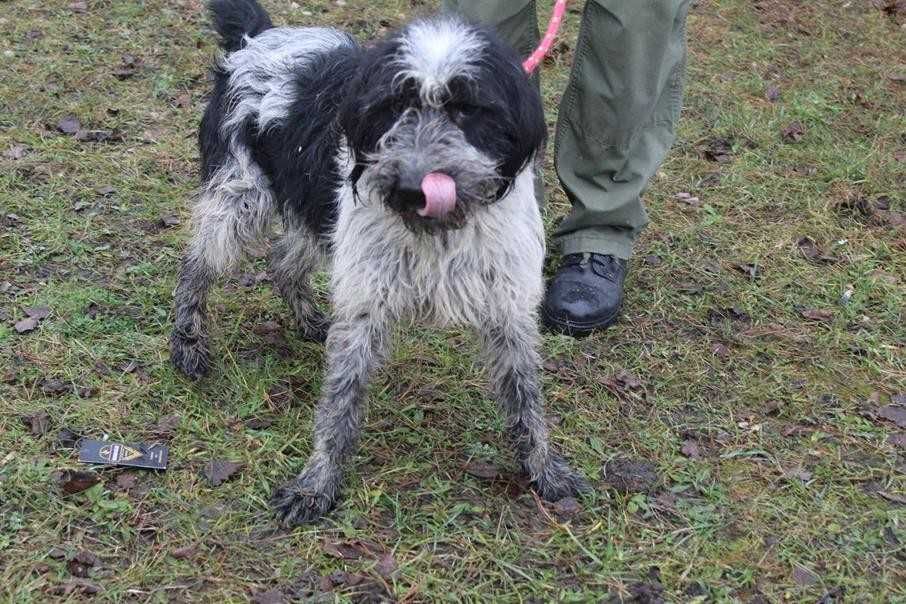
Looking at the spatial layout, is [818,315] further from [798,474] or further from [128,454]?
[128,454]

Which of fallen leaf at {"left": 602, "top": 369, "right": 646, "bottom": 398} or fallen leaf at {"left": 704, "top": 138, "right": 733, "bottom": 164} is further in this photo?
fallen leaf at {"left": 704, "top": 138, "right": 733, "bottom": 164}

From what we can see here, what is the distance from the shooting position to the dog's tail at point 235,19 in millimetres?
3795

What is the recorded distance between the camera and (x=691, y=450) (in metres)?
3.49

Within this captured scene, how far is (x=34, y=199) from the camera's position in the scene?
4848mm

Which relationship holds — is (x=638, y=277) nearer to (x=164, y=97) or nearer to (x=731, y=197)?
(x=731, y=197)

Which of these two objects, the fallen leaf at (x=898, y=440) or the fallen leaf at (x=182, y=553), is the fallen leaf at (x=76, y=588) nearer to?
the fallen leaf at (x=182, y=553)

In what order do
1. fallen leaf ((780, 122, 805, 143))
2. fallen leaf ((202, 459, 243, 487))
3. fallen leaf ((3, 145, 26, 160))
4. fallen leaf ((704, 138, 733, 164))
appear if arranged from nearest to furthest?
fallen leaf ((202, 459, 243, 487)) < fallen leaf ((3, 145, 26, 160)) < fallen leaf ((704, 138, 733, 164)) < fallen leaf ((780, 122, 805, 143))

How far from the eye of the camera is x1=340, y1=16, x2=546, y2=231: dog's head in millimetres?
2570

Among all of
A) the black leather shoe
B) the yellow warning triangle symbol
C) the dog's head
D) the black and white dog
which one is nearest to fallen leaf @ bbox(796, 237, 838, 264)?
the black leather shoe

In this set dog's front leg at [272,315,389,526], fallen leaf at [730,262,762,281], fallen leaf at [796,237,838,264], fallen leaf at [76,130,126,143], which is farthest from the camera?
fallen leaf at [76,130,126,143]

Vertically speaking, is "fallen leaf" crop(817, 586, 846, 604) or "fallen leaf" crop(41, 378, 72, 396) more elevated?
"fallen leaf" crop(817, 586, 846, 604)

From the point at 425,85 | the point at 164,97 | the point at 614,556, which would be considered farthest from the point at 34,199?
the point at 614,556

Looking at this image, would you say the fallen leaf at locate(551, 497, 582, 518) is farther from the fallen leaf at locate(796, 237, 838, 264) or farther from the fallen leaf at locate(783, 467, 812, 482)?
the fallen leaf at locate(796, 237, 838, 264)

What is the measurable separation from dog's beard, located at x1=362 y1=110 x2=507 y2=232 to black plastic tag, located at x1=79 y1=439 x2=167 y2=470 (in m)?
1.34
